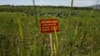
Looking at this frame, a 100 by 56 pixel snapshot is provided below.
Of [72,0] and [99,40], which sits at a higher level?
[72,0]

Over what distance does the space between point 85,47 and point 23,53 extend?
218 inches

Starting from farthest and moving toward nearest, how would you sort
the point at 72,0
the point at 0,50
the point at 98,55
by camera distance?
the point at 98,55 < the point at 0,50 < the point at 72,0

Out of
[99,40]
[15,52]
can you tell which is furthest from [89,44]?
[15,52]

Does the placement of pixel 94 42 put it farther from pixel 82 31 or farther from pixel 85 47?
pixel 82 31

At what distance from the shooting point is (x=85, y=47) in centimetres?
640

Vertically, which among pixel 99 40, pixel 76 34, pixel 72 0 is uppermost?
pixel 72 0

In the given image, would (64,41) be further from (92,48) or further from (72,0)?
(72,0)

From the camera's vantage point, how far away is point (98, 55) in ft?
17.4

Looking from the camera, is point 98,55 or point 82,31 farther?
point 98,55

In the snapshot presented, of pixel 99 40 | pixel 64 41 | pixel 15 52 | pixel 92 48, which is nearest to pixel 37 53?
pixel 15 52

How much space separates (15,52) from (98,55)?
13.8ft

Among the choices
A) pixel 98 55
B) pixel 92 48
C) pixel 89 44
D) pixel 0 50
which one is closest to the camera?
pixel 0 50

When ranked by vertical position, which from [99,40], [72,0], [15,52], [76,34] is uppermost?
[72,0]

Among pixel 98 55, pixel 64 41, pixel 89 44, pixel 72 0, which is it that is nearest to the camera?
pixel 72 0
